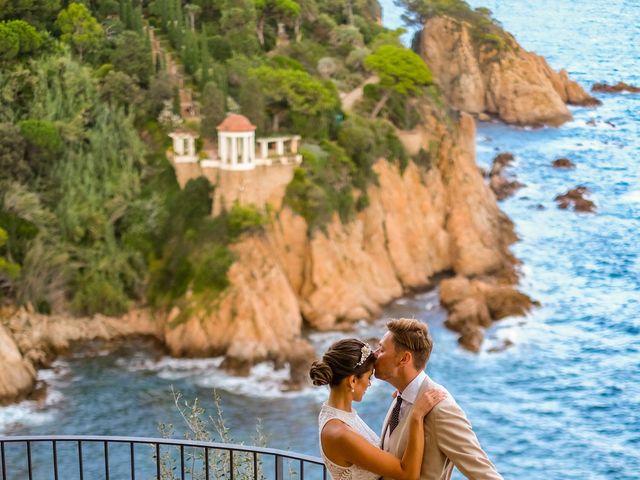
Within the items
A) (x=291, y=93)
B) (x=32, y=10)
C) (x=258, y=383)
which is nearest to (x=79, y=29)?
(x=32, y=10)

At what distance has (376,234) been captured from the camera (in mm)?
36781

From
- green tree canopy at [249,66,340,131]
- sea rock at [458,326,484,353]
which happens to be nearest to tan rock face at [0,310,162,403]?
green tree canopy at [249,66,340,131]

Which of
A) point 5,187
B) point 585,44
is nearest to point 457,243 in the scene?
point 5,187

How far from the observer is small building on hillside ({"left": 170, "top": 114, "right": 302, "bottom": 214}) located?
31.8 m

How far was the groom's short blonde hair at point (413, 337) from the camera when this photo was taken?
6.01 meters

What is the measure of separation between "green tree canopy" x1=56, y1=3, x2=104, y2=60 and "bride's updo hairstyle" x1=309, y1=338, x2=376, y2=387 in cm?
3096

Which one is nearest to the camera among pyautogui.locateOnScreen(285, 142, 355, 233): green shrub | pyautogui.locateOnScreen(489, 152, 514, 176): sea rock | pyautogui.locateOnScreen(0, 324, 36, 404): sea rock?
pyautogui.locateOnScreen(0, 324, 36, 404): sea rock

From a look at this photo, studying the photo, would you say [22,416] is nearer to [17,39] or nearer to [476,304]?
[17,39]

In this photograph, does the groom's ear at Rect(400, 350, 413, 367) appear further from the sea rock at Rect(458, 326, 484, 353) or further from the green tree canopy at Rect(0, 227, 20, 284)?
the sea rock at Rect(458, 326, 484, 353)

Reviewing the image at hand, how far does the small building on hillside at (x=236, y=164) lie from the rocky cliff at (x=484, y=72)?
33215 mm

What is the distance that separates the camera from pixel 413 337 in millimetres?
6023

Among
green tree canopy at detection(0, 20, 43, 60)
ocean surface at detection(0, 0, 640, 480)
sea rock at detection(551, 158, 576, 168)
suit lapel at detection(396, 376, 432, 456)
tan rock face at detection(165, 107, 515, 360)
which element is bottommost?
ocean surface at detection(0, 0, 640, 480)

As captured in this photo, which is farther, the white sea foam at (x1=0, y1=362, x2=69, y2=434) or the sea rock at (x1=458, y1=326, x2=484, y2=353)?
the sea rock at (x1=458, y1=326, x2=484, y2=353)

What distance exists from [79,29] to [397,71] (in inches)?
461
